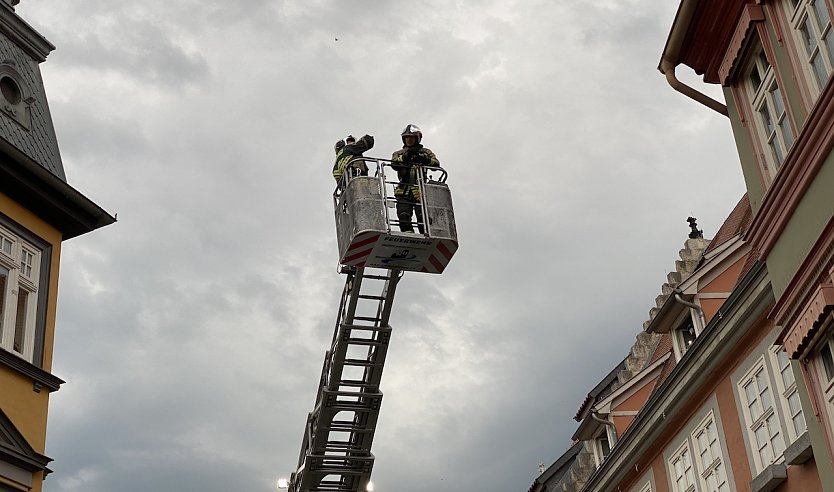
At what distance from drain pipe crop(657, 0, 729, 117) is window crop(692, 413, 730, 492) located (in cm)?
623

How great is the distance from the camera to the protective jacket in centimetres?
1842

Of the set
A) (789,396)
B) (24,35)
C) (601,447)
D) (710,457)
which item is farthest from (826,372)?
(601,447)

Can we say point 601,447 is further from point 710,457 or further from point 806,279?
point 806,279

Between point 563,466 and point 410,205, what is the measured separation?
54.4ft

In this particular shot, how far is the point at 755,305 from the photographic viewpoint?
16812 mm

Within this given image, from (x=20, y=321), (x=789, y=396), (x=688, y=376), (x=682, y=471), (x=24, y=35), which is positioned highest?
(x=24, y=35)

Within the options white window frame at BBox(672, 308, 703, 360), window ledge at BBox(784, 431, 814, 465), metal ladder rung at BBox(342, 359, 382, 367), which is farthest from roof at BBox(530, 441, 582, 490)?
window ledge at BBox(784, 431, 814, 465)

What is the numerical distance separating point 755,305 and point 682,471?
4408 mm

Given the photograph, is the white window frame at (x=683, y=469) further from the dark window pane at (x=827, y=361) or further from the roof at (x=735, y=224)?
the dark window pane at (x=827, y=361)

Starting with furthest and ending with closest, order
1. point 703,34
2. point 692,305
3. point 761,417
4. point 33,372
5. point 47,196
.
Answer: point 692,305, point 761,417, point 47,196, point 33,372, point 703,34

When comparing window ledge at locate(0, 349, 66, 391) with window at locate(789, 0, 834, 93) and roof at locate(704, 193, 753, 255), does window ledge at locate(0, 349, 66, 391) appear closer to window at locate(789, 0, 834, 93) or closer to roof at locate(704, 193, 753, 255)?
window at locate(789, 0, 834, 93)

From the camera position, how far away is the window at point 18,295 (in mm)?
15477

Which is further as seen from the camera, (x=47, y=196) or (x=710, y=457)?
(x=710, y=457)

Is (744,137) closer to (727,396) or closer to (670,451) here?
(727,396)
